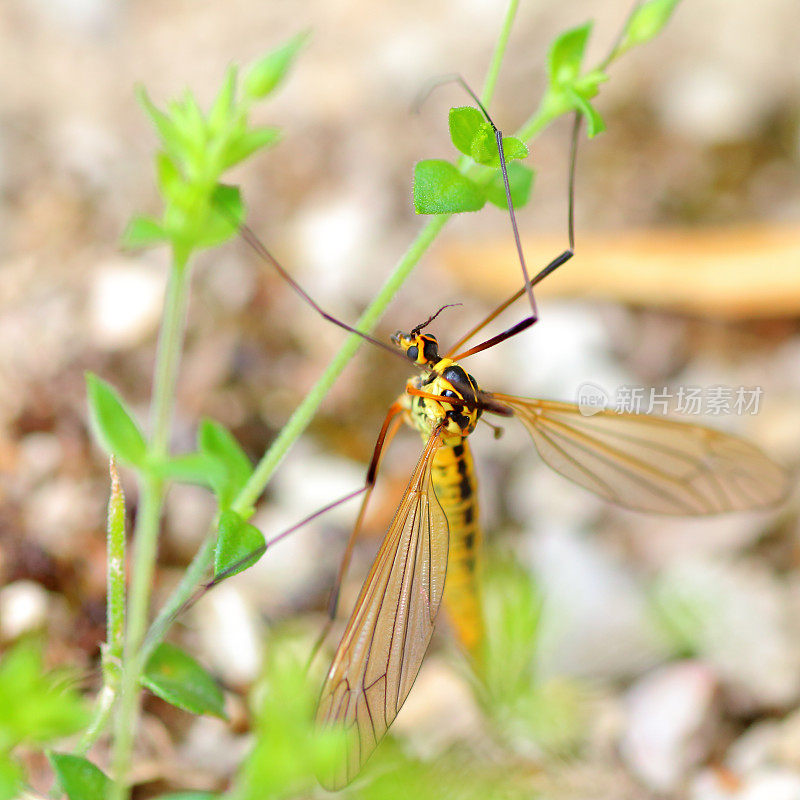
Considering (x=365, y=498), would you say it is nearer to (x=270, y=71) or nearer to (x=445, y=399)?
(x=445, y=399)

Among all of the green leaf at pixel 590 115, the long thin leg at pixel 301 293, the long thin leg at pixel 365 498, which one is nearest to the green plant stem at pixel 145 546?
the long thin leg at pixel 301 293

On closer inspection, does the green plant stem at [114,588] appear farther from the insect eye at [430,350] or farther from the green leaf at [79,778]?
the insect eye at [430,350]

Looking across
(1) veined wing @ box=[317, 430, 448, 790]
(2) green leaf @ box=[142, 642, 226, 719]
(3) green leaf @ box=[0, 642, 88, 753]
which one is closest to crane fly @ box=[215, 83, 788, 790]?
(1) veined wing @ box=[317, 430, 448, 790]

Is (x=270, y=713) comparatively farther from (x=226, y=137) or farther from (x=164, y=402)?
(x=226, y=137)

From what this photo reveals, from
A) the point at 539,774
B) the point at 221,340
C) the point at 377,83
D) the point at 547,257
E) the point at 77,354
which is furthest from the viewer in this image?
the point at 377,83

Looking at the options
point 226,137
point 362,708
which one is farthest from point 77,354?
point 362,708

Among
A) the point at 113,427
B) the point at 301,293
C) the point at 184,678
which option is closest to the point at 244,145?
the point at 301,293

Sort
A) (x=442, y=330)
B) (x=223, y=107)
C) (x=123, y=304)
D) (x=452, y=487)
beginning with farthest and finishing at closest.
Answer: (x=442, y=330), (x=123, y=304), (x=452, y=487), (x=223, y=107)
